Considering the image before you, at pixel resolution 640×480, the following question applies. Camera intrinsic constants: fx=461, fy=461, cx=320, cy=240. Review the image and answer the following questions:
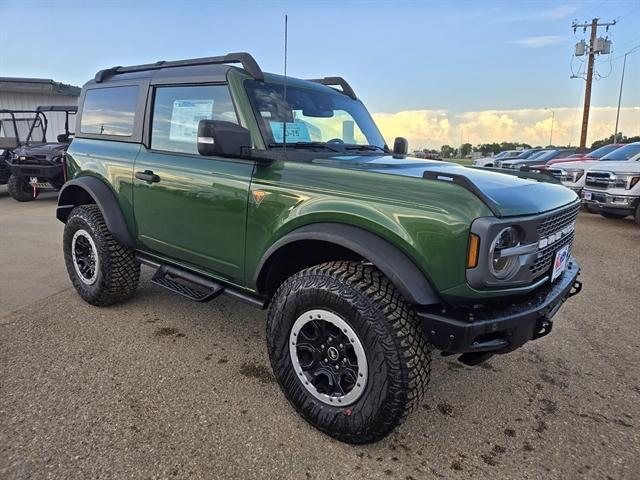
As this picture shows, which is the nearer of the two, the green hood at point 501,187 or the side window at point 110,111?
the green hood at point 501,187

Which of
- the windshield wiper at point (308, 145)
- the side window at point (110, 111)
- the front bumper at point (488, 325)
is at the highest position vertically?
the side window at point (110, 111)

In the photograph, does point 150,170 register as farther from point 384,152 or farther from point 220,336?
point 384,152

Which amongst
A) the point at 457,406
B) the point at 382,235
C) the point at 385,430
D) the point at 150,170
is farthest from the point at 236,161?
the point at 457,406

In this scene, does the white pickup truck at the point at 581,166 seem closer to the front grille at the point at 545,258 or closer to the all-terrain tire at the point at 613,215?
the all-terrain tire at the point at 613,215

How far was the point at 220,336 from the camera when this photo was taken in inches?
143

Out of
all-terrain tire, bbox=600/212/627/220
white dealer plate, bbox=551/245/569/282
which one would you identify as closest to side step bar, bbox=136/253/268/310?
white dealer plate, bbox=551/245/569/282

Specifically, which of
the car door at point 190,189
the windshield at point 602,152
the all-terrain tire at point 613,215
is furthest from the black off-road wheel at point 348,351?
the windshield at point 602,152

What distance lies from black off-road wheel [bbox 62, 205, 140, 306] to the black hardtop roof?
119 cm

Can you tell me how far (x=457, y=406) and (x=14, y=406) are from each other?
100.0 inches

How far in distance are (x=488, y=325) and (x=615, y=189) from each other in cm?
848

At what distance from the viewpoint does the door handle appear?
3.37 metres

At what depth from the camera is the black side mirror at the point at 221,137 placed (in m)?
2.54

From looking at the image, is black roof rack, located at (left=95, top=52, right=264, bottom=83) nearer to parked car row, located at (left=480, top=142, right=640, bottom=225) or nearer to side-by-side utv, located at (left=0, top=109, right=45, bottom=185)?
parked car row, located at (left=480, top=142, right=640, bottom=225)

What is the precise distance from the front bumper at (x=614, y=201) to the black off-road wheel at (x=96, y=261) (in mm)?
8659
